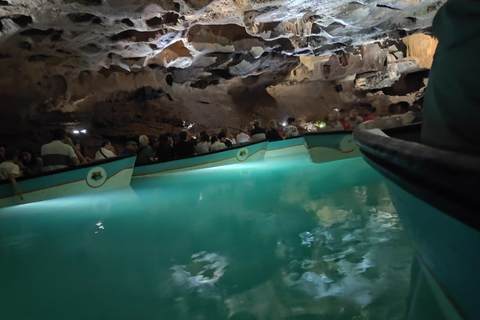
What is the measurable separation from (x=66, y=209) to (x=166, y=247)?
3.44 metres

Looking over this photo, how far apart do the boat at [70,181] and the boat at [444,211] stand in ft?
23.0

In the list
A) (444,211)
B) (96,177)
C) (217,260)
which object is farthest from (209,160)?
(444,211)

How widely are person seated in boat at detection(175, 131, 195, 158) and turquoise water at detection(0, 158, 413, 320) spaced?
16.2 ft

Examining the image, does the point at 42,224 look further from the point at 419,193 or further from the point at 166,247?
the point at 419,193

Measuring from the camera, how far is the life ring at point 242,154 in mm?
10794

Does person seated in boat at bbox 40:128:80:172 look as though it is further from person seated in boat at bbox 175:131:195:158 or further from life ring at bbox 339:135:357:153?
life ring at bbox 339:135:357:153

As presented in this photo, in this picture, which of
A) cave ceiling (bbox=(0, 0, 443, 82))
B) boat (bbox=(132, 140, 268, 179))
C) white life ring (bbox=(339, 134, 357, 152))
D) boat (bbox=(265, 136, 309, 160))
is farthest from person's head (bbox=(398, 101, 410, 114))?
white life ring (bbox=(339, 134, 357, 152))

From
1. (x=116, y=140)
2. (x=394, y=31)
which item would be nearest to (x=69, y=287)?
(x=116, y=140)

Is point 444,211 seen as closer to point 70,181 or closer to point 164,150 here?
point 70,181

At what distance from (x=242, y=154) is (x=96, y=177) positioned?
16.0 ft

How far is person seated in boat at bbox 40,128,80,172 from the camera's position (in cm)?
728

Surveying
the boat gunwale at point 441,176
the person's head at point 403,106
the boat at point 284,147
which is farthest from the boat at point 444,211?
the person's head at point 403,106

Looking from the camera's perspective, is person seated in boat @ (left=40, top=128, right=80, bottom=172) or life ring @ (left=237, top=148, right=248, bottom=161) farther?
life ring @ (left=237, top=148, right=248, bottom=161)

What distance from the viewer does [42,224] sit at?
4.72 meters
